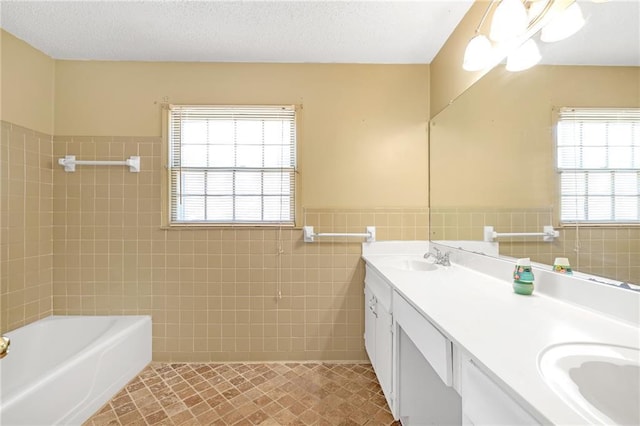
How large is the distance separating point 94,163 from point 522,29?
274 cm

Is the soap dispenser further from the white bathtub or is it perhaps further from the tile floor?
the white bathtub

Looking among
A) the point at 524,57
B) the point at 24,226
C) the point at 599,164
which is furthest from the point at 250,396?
the point at 524,57

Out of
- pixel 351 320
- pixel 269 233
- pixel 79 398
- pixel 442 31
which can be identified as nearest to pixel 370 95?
pixel 442 31

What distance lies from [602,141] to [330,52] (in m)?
1.68

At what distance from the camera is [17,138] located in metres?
1.83

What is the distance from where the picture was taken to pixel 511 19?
1.17 meters

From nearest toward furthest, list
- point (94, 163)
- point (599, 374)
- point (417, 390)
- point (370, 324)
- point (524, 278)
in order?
point (599, 374) < point (524, 278) < point (417, 390) < point (370, 324) < point (94, 163)

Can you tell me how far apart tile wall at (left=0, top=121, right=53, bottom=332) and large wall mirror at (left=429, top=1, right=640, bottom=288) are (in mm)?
2949

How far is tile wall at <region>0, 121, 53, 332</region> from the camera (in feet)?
5.77

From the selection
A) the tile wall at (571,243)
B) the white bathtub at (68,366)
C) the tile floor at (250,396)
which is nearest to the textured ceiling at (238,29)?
the tile wall at (571,243)

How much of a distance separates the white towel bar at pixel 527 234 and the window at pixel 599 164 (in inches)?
2.7

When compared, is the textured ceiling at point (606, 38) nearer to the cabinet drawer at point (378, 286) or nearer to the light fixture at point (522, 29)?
the light fixture at point (522, 29)

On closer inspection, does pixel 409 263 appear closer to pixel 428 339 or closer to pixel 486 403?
pixel 428 339

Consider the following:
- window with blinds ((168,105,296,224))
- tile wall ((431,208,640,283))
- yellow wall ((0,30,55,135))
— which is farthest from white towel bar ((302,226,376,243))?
yellow wall ((0,30,55,135))
